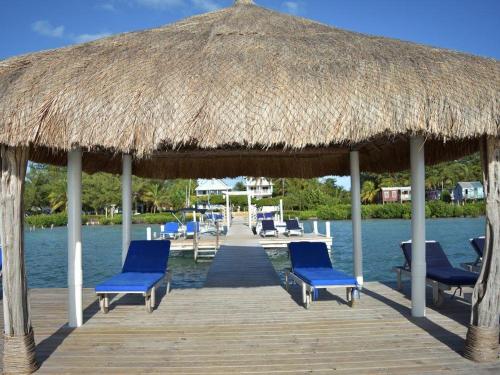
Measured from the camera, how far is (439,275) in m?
4.54

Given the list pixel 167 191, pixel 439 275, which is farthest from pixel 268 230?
pixel 167 191

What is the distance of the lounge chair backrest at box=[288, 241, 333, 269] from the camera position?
5.46 meters

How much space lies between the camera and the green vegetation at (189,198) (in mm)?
35094

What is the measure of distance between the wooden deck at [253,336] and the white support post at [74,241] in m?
0.18

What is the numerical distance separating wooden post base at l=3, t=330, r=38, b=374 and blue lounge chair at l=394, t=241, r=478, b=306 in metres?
3.80

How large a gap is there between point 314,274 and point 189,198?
31990 mm

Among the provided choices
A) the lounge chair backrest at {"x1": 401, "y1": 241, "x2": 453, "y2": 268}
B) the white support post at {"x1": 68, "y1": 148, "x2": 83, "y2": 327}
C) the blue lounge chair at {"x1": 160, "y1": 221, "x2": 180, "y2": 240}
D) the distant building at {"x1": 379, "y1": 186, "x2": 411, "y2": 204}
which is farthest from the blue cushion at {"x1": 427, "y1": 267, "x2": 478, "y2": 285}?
the distant building at {"x1": 379, "y1": 186, "x2": 411, "y2": 204}

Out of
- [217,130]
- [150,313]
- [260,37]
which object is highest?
[260,37]

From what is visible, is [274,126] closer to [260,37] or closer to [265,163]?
[260,37]

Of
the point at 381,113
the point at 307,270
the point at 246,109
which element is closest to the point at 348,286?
the point at 307,270

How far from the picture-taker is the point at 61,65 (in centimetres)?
353

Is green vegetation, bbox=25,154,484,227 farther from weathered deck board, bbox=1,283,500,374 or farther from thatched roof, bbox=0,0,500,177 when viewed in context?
thatched roof, bbox=0,0,500,177

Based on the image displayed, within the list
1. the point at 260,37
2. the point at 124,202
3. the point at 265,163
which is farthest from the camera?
the point at 265,163

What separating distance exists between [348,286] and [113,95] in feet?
9.67
